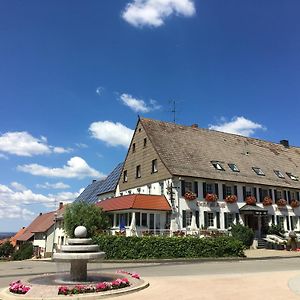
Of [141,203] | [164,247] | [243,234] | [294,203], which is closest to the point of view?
[164,247]

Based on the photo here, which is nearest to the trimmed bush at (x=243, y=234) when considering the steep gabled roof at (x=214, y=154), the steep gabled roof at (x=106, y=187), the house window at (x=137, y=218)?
the steep gabled roof at (x=214, y=154)

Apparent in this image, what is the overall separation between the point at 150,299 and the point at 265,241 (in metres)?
27.5

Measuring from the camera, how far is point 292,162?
4694cm

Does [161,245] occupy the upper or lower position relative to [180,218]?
lower

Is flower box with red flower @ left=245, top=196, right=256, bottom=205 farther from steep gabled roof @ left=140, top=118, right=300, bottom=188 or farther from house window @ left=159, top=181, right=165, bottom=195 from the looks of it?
house window @ left=159, top=181, right=165, bottom=195

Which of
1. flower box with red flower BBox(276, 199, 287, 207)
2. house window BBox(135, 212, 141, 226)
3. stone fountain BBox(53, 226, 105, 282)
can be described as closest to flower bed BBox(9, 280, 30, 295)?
stone fountain BBox(53, 226, 105, 282)

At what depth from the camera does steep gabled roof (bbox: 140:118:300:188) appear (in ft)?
117

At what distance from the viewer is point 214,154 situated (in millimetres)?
39406

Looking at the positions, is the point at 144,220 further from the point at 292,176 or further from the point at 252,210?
the point at 292,176

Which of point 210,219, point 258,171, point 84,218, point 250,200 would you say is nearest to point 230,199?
point 250,200

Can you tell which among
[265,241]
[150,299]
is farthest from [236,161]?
[150,299]

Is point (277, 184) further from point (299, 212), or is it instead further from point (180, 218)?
point (180, 218)

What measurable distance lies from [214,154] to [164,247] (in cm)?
1542

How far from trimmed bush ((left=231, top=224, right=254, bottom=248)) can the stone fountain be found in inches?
858
